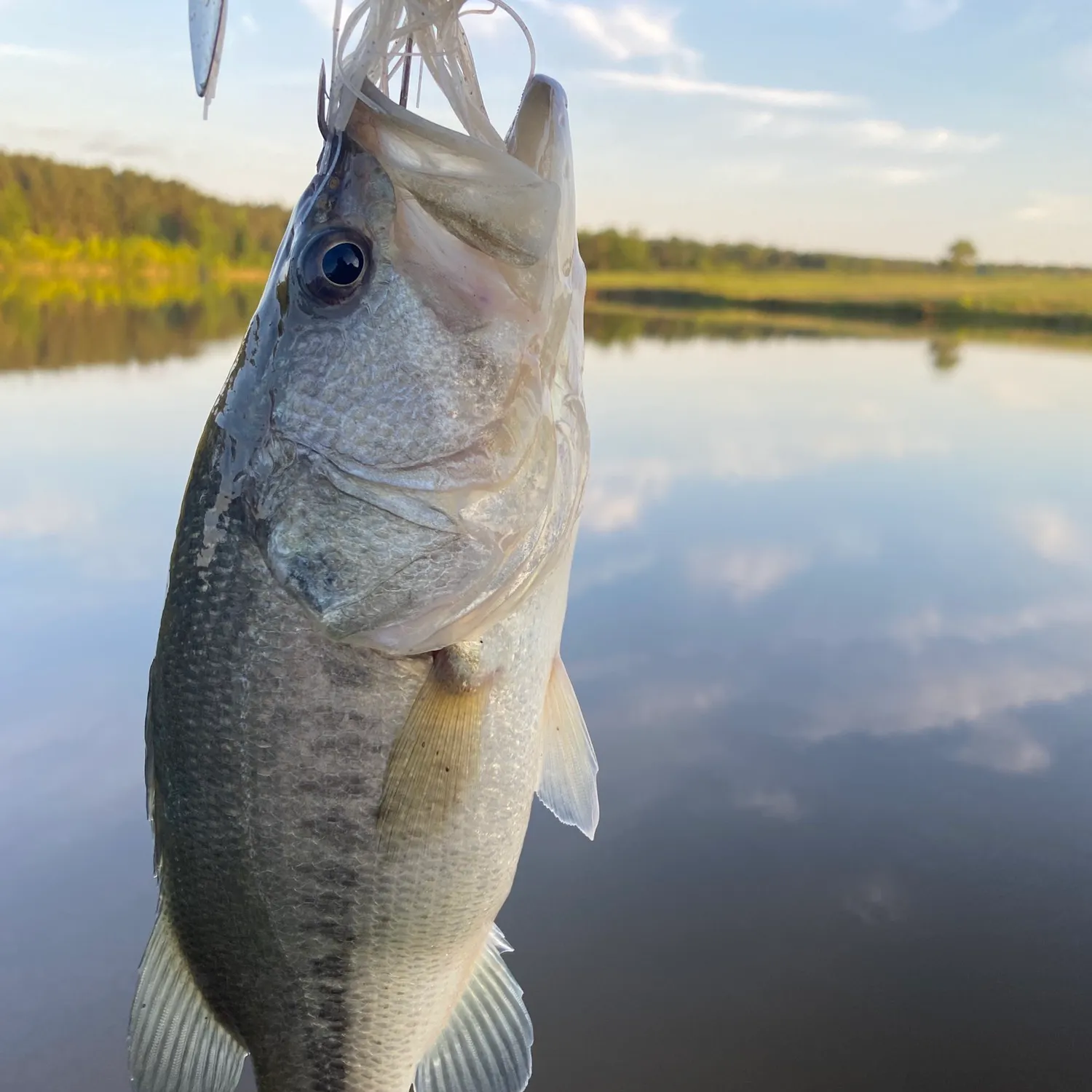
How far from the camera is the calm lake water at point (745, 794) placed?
3920 mm

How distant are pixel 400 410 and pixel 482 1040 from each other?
3.64ft

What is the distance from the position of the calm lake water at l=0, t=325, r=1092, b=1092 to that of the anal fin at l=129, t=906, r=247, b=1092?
9.28ft

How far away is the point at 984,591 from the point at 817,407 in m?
11.6

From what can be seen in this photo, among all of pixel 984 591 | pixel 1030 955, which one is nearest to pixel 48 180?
pixel 984 591

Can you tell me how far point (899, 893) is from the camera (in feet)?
15.8

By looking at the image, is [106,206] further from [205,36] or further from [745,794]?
[205,36]

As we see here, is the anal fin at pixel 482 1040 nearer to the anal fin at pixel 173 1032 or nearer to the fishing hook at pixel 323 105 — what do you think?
the anal fin at pixel 173 1032

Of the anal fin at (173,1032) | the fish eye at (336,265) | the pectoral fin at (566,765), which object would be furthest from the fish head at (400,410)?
the anal fin at (173,1032)

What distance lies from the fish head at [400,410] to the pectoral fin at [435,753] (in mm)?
66

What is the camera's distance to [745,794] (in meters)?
5.64

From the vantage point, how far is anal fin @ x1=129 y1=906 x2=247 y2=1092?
4.24 feet

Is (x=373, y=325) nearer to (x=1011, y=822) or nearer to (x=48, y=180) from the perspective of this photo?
(x=1011, y=822)

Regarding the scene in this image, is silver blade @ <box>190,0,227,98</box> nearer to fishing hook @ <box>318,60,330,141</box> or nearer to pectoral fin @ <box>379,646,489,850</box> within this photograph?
fishing hook @ <box>318,60,330,141</box>

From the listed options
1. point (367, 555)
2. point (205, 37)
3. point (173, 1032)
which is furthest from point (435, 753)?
point (205, 37)
